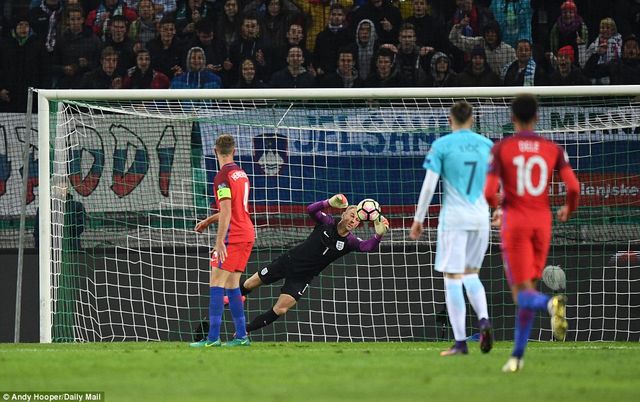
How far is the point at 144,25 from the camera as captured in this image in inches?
634

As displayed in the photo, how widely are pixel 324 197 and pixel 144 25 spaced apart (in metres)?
3.76

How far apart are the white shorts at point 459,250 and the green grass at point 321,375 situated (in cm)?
69

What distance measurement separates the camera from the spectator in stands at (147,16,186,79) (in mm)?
15680

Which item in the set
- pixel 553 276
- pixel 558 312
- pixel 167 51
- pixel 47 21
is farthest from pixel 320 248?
pixel 47 21

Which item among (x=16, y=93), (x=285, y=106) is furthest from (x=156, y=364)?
Result: (x=16, y=93)

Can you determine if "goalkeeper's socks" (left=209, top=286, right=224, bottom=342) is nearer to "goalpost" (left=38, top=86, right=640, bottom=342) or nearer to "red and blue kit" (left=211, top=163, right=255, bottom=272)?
"red and blue kit" (left=211, top=163, right=255, bottom=272)

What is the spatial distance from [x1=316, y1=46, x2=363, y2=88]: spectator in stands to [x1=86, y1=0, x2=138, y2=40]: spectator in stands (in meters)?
2.87

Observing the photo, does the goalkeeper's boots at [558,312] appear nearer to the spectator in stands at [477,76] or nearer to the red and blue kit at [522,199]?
the red and blue kit at [522,199]

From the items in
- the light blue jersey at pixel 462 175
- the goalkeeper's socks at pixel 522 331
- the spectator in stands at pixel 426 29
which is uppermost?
the spectator in stands at pixel 426 29

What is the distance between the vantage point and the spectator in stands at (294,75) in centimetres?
1548

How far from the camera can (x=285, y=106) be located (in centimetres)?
1488

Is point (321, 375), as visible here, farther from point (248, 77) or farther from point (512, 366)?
point (248, 77)

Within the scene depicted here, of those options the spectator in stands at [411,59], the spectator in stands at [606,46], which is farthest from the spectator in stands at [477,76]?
the spectator in stands at [606,46]

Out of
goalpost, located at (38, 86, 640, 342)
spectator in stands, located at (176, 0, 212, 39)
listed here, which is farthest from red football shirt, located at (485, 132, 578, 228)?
spectator in stands, located at (176, 0, 212, 39)
